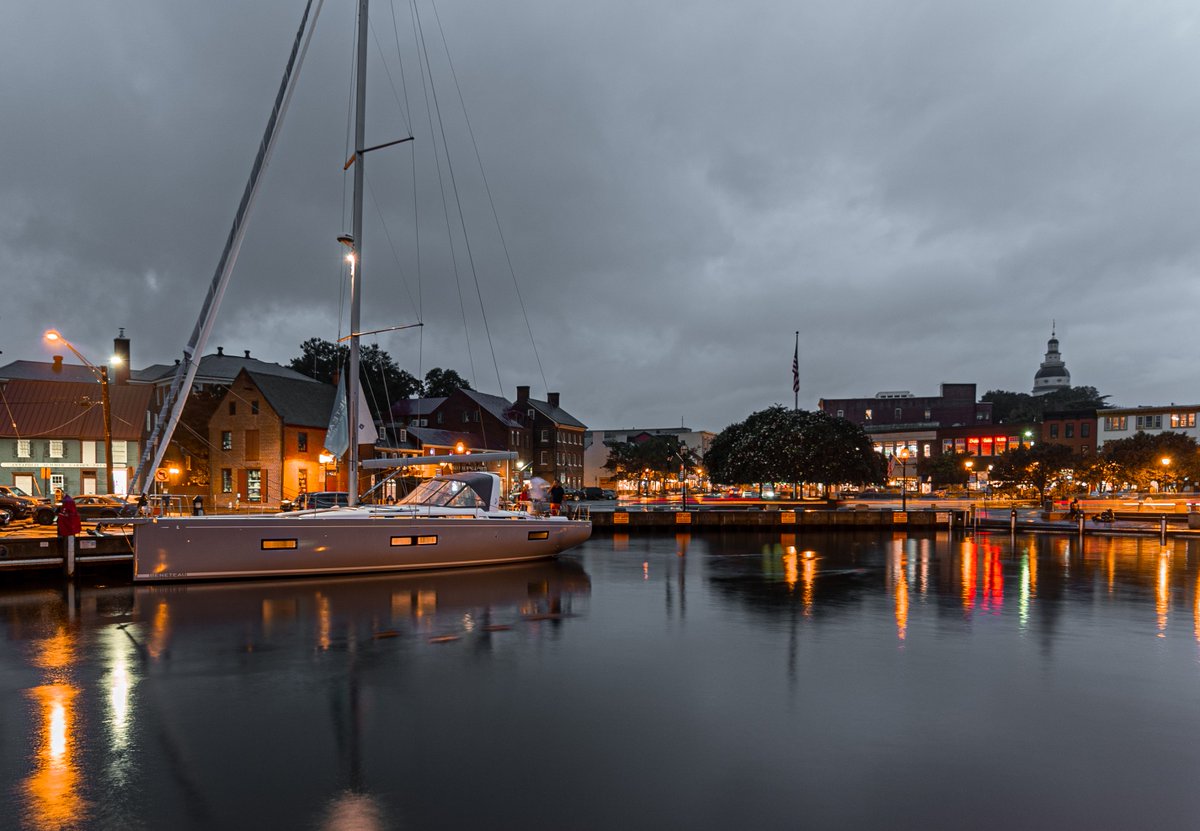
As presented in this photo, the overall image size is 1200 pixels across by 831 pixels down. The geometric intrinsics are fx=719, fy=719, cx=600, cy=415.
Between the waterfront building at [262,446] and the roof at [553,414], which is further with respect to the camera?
the roof at [553,414]

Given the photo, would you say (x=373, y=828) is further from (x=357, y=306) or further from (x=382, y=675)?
(x=357, y=306)

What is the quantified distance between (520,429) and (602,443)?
3169 centimetres

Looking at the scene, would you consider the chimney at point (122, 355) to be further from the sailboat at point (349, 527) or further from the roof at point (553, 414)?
the sailboat at point (349, 527)

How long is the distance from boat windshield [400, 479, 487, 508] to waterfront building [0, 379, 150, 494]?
36.6 metres

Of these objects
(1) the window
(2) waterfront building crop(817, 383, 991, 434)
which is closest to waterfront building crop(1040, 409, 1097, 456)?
(2) waterfront building crop(817, 383, 991, 434)

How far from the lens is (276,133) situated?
18.9 m

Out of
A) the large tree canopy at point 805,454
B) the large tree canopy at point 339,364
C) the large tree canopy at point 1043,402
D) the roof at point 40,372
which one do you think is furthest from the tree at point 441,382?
the large tree canopy at point 1043,402

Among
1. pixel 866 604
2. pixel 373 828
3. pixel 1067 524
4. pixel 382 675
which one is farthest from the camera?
pixel 1067 524

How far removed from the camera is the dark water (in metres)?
5.68

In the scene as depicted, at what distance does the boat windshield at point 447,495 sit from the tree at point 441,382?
228 ft

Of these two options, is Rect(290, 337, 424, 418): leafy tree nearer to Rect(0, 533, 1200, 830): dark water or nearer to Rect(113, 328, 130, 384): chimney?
Rect(113, 328, 130, 384): chimney

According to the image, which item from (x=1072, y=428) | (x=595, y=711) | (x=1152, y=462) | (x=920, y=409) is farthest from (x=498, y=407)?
(x=920, y=409)

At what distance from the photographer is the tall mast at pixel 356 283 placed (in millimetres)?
18094

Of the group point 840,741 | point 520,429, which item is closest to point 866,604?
point 840,741
